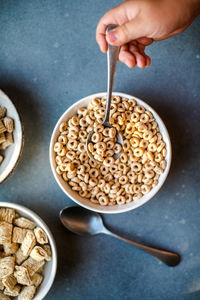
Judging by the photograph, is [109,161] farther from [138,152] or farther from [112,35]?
[112,35]

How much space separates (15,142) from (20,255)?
0.38m

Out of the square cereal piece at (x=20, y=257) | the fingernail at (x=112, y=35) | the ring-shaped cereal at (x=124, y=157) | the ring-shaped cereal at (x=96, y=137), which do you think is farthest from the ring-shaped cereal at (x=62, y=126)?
the square cereal piece at (x=20, y=257)

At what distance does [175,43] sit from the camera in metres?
1.02

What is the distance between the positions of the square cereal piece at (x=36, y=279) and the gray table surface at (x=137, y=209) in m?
0.09

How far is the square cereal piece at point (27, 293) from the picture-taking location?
0.90 metres

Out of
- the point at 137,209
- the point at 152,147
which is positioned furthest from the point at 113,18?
the point at 137,209

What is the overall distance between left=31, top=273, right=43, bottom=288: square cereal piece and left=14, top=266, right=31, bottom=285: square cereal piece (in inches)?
0.6

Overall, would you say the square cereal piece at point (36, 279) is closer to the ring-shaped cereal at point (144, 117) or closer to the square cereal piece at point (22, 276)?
the square cereal piece at point (22, 276)

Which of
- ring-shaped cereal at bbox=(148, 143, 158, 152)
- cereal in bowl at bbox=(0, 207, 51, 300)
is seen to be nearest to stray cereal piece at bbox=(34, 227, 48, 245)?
cereal in bowl at bbox=(0, 207, 51, 300)

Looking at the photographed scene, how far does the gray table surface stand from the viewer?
102 cm

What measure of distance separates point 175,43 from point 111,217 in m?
0.66

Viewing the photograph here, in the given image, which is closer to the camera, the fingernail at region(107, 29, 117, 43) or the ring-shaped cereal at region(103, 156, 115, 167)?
the fingernail at region(107, 29, 117, 43)

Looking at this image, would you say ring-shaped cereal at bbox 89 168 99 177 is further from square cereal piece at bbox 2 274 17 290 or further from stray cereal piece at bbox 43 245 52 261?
square cereal piece at bbox 2 274 17 290

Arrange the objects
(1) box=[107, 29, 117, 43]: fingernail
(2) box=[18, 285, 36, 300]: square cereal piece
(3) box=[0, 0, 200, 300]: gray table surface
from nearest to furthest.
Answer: (1) box=[107, 29, 117, 43]: fingernail → (2) box=[18, 285, 36, 300]: square cereal piece → (3) box=[0, 0, 200, 300]: gray table surface
